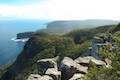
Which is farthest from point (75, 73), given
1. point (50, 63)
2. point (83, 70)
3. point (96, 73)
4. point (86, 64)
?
point (96, 73)

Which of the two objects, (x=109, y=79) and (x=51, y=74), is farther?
(x=51, y=74)

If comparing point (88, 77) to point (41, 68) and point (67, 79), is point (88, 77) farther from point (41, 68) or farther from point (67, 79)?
point (41, 68)

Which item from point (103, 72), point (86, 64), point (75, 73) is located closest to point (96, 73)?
point (103, 72)

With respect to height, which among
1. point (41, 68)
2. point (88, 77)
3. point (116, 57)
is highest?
point (116, 57)

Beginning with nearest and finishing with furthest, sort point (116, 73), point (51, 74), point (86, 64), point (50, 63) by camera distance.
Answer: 1. point (116, 73)
2. point (51, 74)
3. point (86, 64)
4. point (50, 63)

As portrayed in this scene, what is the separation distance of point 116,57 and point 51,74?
1418cm

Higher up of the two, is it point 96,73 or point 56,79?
point 96,73

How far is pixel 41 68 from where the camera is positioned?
50.8m

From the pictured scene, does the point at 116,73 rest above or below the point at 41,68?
above

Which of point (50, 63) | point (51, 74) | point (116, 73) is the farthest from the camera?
point (50, 63)

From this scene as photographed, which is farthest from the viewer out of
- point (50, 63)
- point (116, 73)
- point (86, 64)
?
point (50, 63)

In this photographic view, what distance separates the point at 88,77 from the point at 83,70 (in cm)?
1240

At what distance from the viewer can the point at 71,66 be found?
40406mm

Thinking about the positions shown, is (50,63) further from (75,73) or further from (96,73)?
(96,73)
